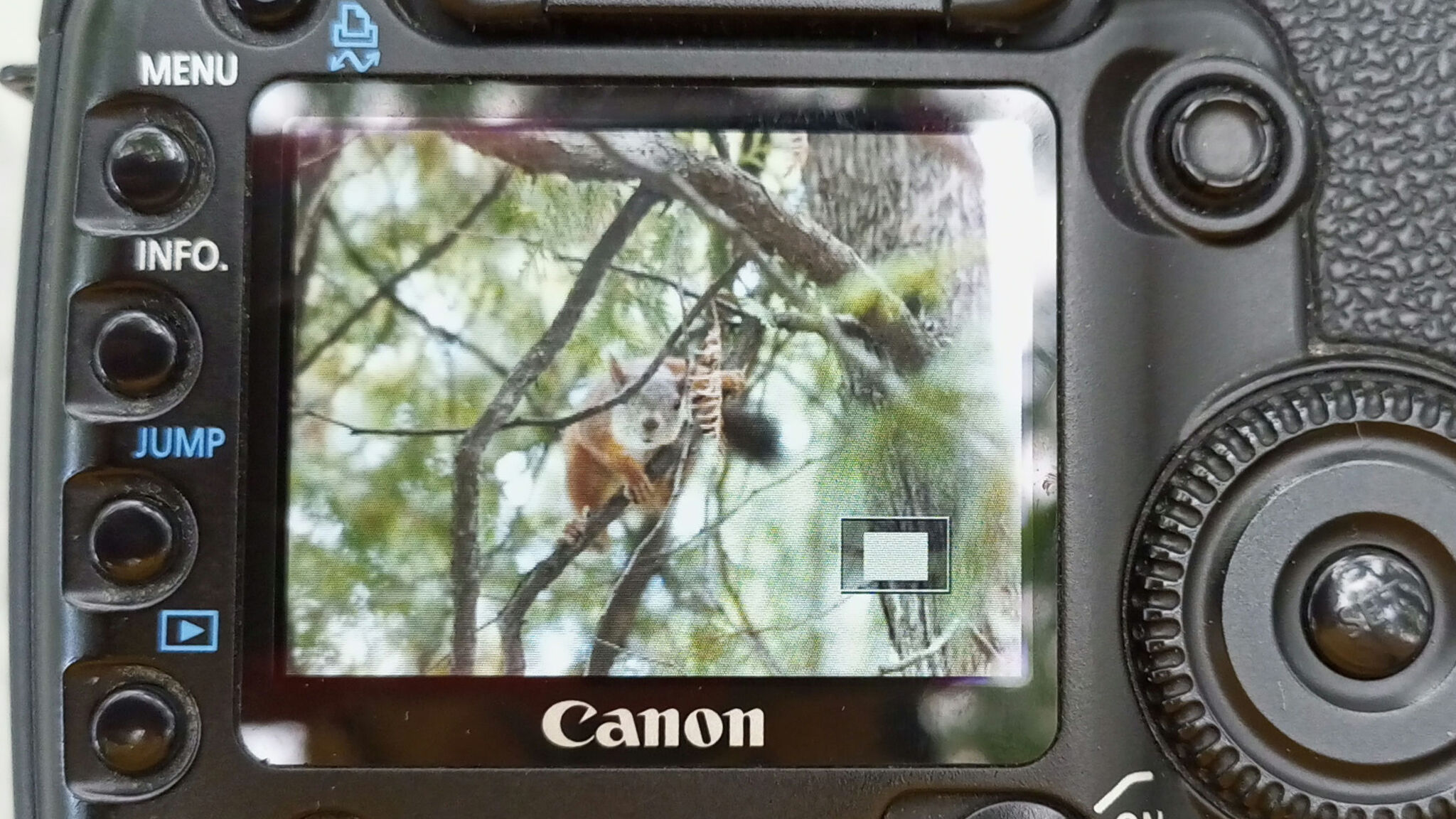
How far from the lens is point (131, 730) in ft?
1.25

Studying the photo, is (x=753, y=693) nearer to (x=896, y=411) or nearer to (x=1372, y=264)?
(x=896, y=411)

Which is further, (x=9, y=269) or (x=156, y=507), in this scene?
(x=9, y=269)

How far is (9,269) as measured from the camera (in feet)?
1.89

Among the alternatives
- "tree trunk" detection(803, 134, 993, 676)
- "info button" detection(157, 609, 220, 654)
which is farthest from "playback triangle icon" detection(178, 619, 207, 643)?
"tree trunk" detection(803, 134, 993, 676)

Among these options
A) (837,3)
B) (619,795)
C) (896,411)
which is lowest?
(619,795)

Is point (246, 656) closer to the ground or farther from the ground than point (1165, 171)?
closer to the ground

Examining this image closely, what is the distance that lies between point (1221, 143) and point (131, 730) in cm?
38

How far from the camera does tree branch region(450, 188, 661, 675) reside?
38cm

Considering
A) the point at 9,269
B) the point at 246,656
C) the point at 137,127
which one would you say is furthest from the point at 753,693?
the point at 9,269

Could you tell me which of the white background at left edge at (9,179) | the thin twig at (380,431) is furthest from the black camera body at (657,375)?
the white background at left edge at (9,179)

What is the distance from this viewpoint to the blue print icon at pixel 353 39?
391 millimetres

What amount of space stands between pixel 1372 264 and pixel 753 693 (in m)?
0.23

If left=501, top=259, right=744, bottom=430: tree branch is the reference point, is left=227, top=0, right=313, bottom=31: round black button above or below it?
above

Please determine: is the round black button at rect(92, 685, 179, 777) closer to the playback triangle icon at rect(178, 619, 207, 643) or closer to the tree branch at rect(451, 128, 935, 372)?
the playback triangle icon at rect(178, 619, 207, 643)
